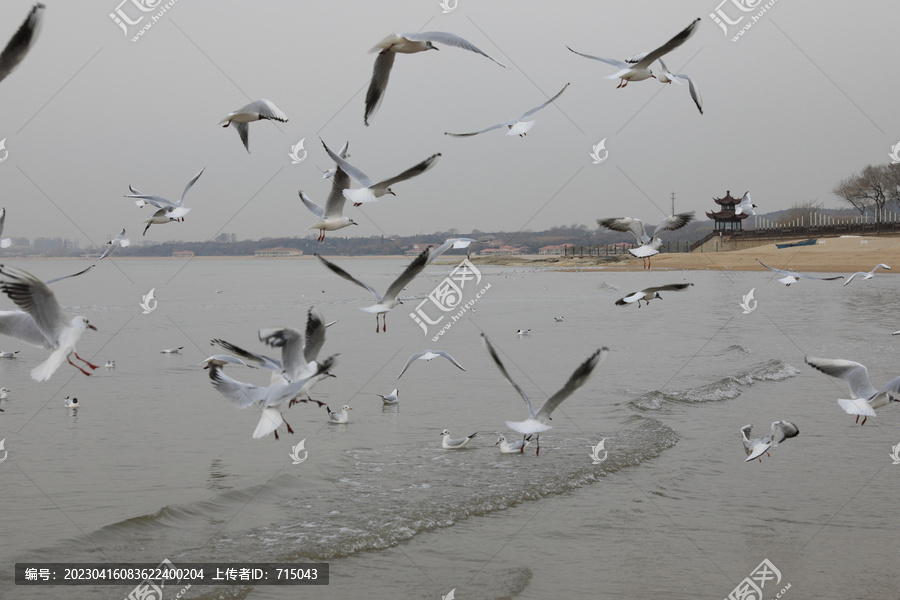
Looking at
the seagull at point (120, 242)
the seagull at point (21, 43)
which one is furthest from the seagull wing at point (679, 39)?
the seagull at point (120, 242)

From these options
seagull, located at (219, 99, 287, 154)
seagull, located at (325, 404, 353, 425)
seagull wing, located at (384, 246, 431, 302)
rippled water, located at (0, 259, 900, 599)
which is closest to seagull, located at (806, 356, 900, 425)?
rippled water, located at (0, 259, 900, 599)

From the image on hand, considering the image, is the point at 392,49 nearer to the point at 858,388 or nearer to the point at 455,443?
the point at 858,388

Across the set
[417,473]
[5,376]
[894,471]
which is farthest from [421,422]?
[5,376]

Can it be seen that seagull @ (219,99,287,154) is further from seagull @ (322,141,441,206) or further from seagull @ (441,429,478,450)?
seagull @ (441,429,478,450)

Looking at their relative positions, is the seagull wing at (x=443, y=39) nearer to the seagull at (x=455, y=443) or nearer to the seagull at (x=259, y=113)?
the seagull at (x=259, y=113)

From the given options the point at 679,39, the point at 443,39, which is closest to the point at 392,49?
the point at 443,39

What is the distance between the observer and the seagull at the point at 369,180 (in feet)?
17.2

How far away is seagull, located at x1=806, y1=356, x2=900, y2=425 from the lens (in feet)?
18.8

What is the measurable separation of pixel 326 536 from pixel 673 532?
119 inches

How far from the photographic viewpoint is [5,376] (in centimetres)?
1497

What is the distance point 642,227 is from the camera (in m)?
7.76

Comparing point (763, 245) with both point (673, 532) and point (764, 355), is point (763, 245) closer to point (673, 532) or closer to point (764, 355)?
point (764, 355)

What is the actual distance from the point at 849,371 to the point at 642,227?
8.10ft

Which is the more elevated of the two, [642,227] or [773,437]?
[642,227]
